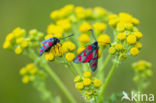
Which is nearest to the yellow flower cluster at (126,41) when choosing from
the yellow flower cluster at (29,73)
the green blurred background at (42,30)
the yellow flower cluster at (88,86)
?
the yellow flower cluster at (88,86)

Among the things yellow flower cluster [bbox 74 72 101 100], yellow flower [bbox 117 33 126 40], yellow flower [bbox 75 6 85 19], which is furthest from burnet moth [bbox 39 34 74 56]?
yellow flower [bbox 75 6 85 19]

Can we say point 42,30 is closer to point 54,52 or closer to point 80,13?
point 80,13

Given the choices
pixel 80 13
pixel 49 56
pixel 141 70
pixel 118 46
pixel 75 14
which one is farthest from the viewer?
pixel 75 14

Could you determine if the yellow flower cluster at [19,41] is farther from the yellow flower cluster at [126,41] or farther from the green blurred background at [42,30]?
the green blurred background at [42,30]

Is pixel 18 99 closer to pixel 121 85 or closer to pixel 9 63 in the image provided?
pixel 9 63

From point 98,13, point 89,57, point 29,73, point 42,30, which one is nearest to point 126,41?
point 89,57

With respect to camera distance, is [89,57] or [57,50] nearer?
[89,57]

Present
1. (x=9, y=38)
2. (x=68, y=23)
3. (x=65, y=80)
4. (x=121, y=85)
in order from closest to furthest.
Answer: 1. (x=9, y=38)
2. (x=68, y=23)
3. (x=121, y=85)
4. (x=65, y=80)

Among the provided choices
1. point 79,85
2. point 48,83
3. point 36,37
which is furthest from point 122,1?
point 79,85
